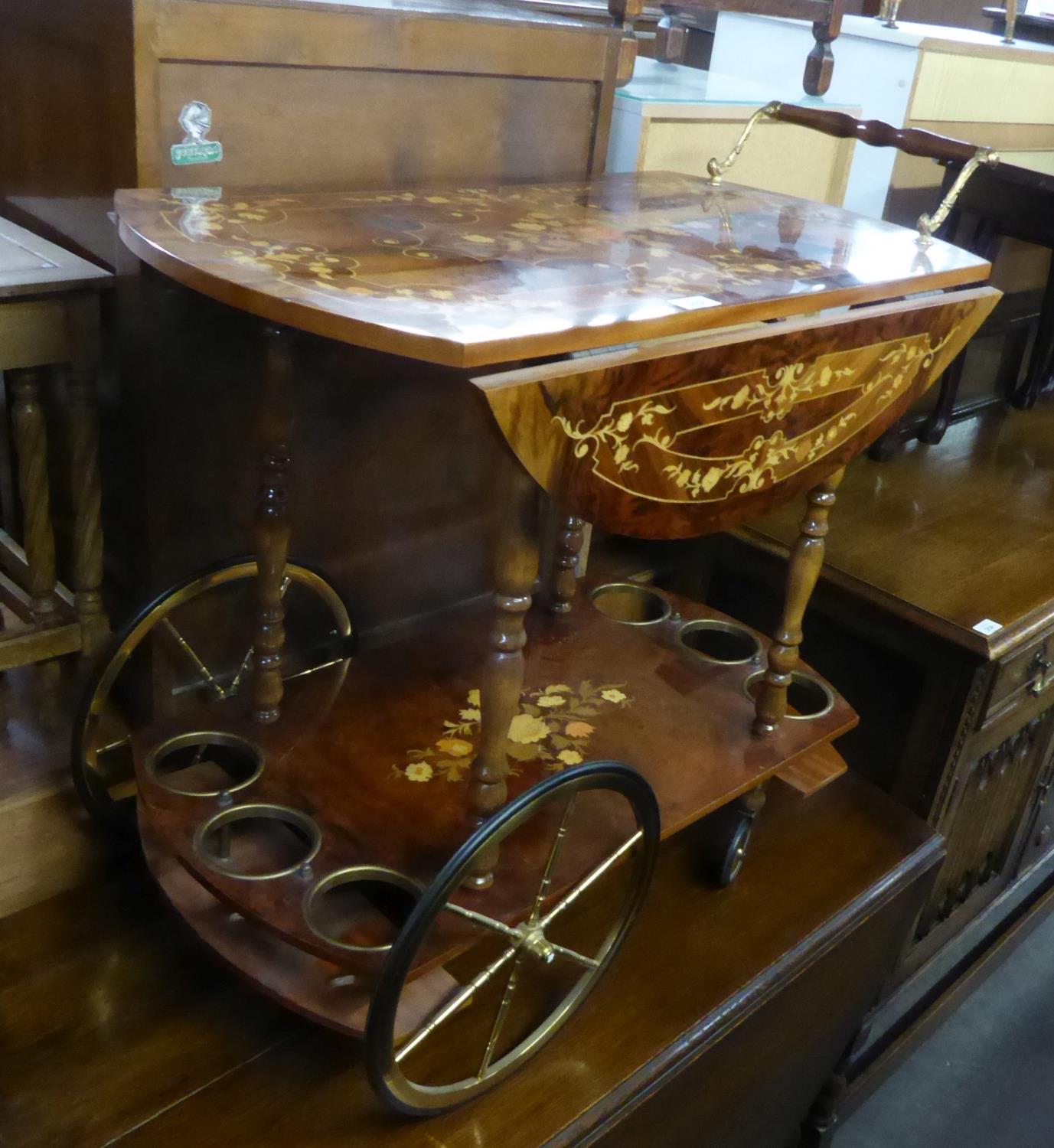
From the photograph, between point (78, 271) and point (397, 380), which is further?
point (397, 380)

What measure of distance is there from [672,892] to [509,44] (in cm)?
104

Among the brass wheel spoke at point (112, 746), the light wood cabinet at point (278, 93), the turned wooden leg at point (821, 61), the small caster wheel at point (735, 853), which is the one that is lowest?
the small caster wheel at point (735, 853)

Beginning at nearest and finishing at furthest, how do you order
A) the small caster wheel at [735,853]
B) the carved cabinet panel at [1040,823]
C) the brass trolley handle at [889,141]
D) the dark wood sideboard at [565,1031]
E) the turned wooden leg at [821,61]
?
the dark wood sideboard at [565,1031]
the brass trolley handle at [889,141]
the small caster wheel at [735,853]
the turned wooden leg at [821,61]
the carved cabinet panel at [1040,823]

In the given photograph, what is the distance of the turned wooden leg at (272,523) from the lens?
1141mm

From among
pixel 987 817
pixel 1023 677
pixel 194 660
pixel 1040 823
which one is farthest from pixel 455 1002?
pixel 1040 823

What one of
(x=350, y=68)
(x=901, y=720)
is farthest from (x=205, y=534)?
(x=901, y=720)

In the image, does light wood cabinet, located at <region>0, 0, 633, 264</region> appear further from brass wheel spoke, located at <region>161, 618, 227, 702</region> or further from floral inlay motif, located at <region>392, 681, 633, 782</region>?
floral inlay motif, located at <region>392, 681, 633, 782</region>

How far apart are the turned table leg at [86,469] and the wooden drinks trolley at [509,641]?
0.07 m

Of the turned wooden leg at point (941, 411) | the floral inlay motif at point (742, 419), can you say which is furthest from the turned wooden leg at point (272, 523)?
the turned wooden leg at point (941, 411)

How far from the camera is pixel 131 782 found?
140 centimetres

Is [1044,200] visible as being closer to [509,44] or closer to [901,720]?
[901,720]

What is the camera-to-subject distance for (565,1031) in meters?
1.27

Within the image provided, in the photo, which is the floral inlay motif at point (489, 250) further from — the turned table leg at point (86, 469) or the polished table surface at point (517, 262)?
the turned table leg at point (86, 469)

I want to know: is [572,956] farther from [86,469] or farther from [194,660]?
[86,469]
